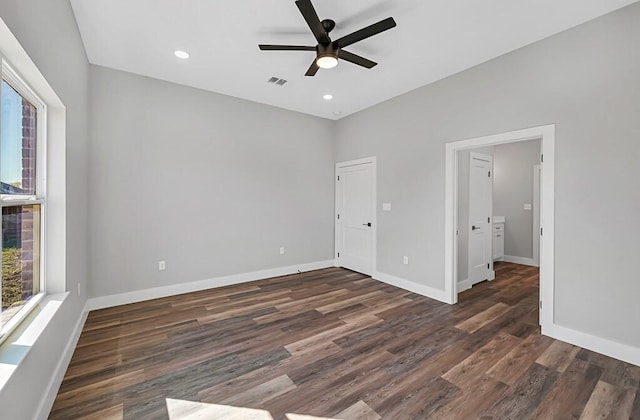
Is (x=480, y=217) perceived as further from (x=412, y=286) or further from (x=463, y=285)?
(x=412, y=286)

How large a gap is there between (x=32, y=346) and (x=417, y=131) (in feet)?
14.5

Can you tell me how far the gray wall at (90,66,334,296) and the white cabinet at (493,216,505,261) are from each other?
380 centimetres

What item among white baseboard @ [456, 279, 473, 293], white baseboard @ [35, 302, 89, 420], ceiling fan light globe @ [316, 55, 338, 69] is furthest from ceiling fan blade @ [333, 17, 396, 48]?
white baseboard @ [456, 279, 473, 293]

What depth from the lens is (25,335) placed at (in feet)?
5.13

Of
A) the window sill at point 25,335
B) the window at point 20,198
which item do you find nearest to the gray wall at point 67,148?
the window sill at point 25,335

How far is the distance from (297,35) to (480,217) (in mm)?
3864

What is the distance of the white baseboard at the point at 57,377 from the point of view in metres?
1.67

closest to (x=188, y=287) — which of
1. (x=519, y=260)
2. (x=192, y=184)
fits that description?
(x=192, y=184)

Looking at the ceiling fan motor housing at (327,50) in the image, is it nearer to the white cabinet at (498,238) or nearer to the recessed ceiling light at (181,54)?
the recessed ceiling light at (181,54)

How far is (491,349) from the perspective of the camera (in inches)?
100

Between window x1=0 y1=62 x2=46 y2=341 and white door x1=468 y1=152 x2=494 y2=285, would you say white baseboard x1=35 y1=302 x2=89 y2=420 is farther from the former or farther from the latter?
white door x1=468 y1=152 x2=494 y2=285

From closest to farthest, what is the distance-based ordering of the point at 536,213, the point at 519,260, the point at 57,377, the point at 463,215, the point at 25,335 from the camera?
the point at 25,335, the point at 57,377, the point at 463,215, the point at 536,213, the point at 519,260

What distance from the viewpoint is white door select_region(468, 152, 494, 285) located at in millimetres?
4301

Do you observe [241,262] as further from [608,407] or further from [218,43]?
[608,407]
